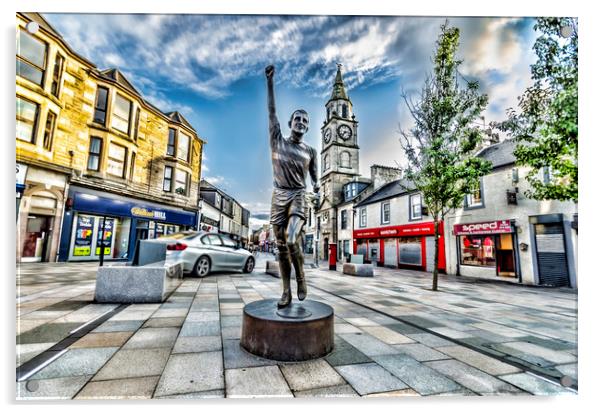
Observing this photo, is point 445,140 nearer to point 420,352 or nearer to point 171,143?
point 420,352

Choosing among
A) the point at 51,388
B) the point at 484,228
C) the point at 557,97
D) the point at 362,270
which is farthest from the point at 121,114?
the point at 484,228

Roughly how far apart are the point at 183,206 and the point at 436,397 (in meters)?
18.3

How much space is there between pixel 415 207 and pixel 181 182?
14.9 m

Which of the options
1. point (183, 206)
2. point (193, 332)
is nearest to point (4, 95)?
point (193, 332)

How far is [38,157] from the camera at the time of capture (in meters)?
8.97

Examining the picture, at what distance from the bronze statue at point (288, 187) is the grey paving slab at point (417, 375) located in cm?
A: 100

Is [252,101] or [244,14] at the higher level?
[244,14]

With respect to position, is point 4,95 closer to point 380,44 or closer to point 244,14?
point 244,14

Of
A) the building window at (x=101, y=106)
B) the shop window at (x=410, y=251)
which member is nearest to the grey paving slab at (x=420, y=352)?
the shop window at (x=410, y=251)

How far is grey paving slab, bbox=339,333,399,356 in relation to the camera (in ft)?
8.06

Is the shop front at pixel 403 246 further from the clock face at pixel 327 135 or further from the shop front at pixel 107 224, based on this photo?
the clock face at pixel 327 135

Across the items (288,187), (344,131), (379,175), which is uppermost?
(344,131)

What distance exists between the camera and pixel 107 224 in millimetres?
13539
